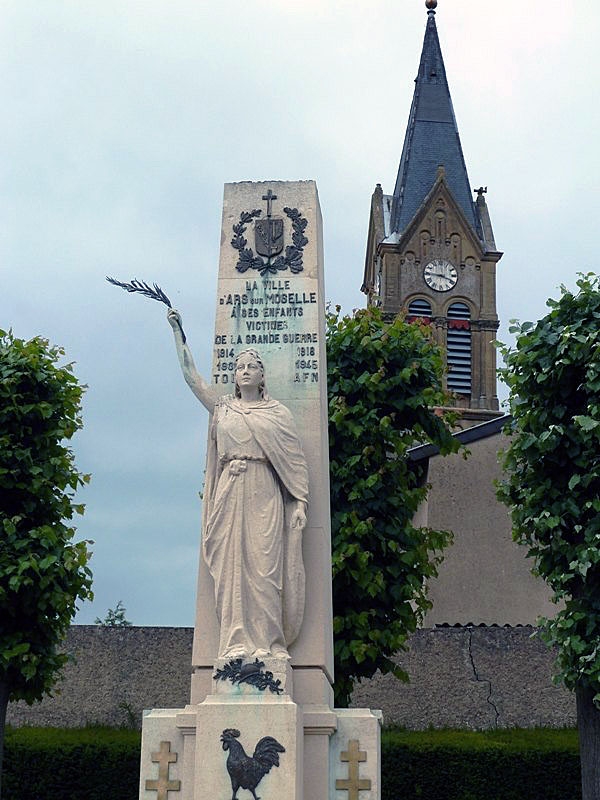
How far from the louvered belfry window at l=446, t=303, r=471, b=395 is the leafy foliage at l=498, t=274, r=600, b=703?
36.0 m

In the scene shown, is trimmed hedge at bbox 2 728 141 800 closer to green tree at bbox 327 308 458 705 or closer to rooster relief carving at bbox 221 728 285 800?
green tree at bbox 327 308 458 705

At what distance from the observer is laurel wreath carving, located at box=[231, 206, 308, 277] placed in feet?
36.5

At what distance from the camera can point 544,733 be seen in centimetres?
1939

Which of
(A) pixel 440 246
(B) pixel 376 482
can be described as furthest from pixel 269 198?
(A) pixel 440 246

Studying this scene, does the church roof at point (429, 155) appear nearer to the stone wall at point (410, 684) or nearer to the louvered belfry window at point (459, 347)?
the louvered belfry window at point (459, 347)

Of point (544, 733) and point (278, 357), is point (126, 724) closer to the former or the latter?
point (544, 733)

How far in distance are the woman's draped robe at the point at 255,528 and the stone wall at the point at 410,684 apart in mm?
10479

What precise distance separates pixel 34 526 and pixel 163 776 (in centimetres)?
670

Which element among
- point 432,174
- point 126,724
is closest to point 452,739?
point 126,724

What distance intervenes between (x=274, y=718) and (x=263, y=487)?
1.71 m

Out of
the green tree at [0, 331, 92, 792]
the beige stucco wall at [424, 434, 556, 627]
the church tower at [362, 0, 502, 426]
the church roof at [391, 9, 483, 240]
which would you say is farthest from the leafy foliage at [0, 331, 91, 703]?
the church roof at [391, 9, 483, 240]

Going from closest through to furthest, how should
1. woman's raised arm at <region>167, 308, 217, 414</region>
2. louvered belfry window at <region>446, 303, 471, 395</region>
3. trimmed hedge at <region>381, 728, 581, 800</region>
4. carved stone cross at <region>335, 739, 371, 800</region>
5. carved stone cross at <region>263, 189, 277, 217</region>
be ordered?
carved stone cross at <region>335, 739, 371, 800</region>
woman's raised arm at <region>167, 308, 217, 414</region>
carved stone cross at <region>263, 189, 277, 217</region>
trimmed hedge at <region>381, 728, 581, 800</region>
louvered belfry window at <region>446, 303, 471, 395</region>

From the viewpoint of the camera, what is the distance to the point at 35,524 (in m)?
16.3

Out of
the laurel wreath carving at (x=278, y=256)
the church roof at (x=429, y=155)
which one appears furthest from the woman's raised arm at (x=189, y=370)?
the church roof at (x=429, y=155)
